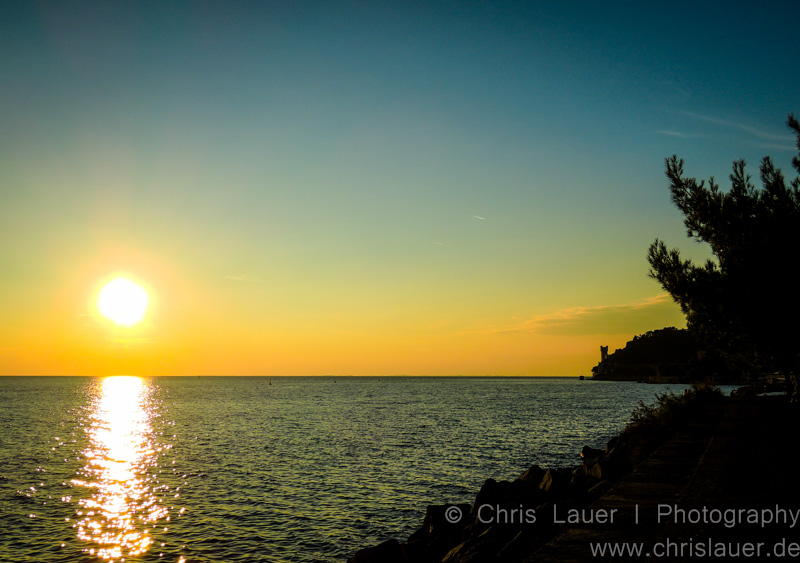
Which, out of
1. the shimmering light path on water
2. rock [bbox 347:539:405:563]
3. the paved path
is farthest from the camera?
the shimmering light path on water

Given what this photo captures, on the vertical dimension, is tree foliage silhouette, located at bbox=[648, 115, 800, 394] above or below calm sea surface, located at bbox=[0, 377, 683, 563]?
above

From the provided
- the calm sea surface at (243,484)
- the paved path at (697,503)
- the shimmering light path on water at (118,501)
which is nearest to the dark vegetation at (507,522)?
the paved path at (697,503)

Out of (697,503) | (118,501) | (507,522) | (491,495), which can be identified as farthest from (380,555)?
(118,501)

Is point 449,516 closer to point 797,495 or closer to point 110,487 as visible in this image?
point 797,495

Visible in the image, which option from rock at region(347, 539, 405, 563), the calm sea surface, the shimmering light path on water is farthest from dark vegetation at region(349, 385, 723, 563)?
the shimmering light path on water

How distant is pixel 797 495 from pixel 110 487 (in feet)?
87.0

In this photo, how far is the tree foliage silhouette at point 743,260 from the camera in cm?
1733

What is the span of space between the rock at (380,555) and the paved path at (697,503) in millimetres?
5111

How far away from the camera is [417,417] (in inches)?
2539

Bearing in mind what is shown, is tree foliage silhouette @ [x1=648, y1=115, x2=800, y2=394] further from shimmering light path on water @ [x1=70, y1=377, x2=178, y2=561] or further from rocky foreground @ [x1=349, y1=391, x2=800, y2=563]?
shimmering light path on water @ [x1=70, y1=377, x2=178, y2=561]

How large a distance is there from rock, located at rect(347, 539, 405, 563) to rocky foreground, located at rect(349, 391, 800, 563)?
0.02 meters

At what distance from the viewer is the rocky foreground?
7.78 m

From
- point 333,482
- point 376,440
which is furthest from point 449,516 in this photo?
point 376,440

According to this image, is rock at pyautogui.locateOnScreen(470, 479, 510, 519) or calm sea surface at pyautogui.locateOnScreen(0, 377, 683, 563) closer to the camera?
rock at pyautogui.locateOnScreen(470, 479, 510, 519)
